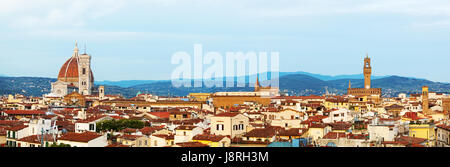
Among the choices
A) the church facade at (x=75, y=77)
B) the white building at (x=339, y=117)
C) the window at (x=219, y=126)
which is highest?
the church facade at (x=75, y=77)

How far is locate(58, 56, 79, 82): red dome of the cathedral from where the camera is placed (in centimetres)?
Result: 11269

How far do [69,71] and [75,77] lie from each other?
1.93m

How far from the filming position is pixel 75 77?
113m

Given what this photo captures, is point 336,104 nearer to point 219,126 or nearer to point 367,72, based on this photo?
point 219,126

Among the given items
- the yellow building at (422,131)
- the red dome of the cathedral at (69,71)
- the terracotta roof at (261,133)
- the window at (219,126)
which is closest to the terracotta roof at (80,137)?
the window at (219,126)

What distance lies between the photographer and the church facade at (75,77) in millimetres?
105875

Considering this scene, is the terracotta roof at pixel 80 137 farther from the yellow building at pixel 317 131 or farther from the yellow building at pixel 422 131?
the yellow building at pixel 422 131

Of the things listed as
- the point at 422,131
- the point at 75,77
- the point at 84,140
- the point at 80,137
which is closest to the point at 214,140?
the point at 84,140

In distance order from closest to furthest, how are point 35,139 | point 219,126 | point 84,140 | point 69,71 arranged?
1. point 84,140
2. point 35,139
3. point 219,126
4. point 69,71

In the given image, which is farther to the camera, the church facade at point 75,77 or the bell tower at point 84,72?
the bell tower at point 84,72

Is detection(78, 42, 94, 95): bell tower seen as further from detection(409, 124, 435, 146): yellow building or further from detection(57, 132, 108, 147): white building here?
detection(409, 124, 435, 146): yellow building

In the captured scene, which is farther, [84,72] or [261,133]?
[84,72]
